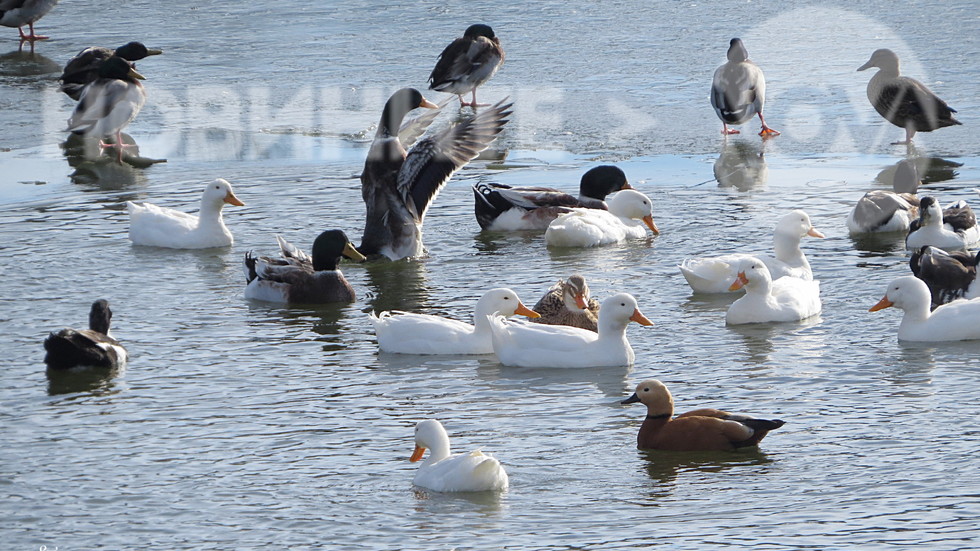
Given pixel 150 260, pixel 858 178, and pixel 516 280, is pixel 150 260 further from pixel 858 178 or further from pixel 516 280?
pixel 858 178

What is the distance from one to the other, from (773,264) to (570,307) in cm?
183

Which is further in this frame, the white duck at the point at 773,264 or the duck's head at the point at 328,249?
the duck's head at the point at 328,249

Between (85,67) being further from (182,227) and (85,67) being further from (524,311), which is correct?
(524,311)

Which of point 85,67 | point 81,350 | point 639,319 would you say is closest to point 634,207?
point 639,319

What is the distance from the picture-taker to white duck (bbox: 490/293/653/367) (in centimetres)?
948

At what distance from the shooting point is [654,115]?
1717 centimetres

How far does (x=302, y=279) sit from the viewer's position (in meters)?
11.6

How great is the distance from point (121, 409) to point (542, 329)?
2638 millimetres

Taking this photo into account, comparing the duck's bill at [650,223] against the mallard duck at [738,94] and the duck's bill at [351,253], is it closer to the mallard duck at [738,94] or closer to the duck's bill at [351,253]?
the duck's bill at [351,253]

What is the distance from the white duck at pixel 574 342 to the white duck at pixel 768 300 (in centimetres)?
108

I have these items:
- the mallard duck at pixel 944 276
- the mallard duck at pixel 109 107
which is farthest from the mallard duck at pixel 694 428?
the mallard duck at pixel 109 107

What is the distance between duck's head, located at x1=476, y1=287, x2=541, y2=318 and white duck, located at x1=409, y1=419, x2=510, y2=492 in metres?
2.47

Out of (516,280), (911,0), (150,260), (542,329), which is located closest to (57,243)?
(150,260)

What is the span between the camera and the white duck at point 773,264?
11172 millimetres
